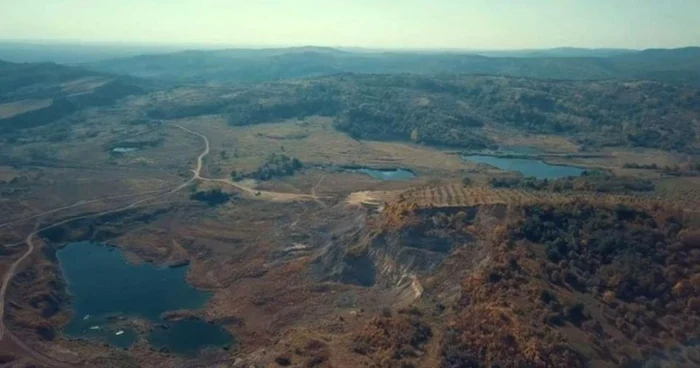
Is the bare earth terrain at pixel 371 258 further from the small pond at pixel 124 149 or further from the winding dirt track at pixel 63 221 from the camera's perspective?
the small pond at pixel 124 149

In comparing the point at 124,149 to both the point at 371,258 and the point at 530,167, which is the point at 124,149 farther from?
the point at 371,258

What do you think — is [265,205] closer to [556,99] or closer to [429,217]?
[429,217]

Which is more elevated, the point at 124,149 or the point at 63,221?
the point at 63,221

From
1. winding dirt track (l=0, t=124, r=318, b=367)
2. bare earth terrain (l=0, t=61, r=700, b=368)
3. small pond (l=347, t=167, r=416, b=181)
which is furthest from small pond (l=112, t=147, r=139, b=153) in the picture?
small pond (l=347, t=167, r=416, b=181)

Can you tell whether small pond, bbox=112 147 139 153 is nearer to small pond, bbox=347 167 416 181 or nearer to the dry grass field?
the dry grass field

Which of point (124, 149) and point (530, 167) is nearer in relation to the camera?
point (530, 167)

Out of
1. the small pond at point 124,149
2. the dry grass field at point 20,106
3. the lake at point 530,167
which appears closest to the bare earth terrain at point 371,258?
the lake at point 530,167

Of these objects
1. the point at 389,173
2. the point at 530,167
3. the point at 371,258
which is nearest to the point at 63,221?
the point at 371,258
